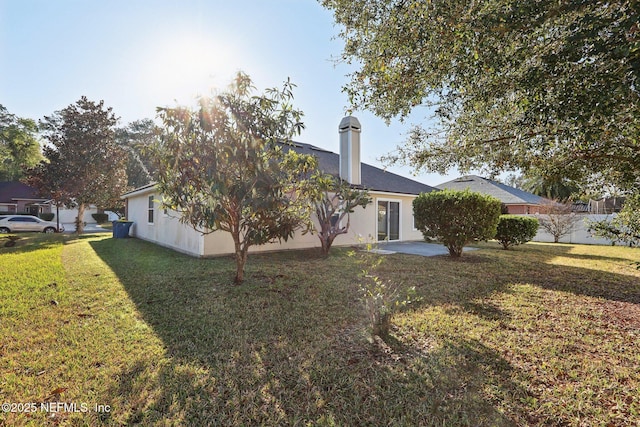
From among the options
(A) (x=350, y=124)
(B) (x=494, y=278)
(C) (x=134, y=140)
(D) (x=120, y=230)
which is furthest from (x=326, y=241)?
(C) (x=134, y=140)

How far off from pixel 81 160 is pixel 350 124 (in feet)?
58.2

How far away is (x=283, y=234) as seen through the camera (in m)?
6.05

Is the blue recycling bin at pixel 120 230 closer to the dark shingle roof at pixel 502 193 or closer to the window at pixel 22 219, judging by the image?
the window at pixel 22 219

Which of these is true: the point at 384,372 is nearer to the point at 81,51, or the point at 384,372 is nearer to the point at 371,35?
the point at 371,35

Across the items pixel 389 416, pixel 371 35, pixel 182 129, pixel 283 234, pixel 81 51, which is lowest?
pixel 389 416

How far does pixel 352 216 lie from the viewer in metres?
13.0

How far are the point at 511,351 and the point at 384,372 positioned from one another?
1.66 meters

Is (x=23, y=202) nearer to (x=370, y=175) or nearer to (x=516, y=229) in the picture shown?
(x=370, y=175)

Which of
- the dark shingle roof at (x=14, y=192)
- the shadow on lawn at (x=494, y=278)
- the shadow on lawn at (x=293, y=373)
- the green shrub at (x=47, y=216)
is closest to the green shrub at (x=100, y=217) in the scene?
the green shrub at (x=47, y=216)

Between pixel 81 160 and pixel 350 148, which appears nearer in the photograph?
pixel 350 148

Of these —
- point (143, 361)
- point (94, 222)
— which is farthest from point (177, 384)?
point (94, 222)

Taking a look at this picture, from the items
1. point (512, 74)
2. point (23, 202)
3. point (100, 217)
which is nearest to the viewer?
point (512, 74)

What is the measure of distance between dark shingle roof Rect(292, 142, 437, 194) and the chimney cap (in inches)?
77.0

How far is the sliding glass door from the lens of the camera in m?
14.1
